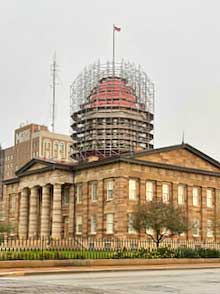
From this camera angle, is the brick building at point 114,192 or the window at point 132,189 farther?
the window at point 132,189

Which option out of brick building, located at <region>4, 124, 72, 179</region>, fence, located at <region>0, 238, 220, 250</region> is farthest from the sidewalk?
brick building, located at <region>4, 124, 72, 179</region>

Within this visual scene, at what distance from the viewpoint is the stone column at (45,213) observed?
6197 centimetres

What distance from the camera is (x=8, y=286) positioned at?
1828 centimetres

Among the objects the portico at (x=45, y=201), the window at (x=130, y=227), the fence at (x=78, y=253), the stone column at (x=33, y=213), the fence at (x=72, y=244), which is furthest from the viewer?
the stone column at (x=33, y=213)

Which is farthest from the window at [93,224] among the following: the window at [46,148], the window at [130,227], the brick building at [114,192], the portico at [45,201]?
the window at [46,148]

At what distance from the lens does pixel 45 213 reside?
62.4m

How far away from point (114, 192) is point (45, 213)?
34.8ft

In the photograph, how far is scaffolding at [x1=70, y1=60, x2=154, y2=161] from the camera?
72375 millimetres

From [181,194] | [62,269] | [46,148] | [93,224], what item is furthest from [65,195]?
[46,148]

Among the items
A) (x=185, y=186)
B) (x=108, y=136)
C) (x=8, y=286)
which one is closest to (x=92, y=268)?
(x=8, y=286)

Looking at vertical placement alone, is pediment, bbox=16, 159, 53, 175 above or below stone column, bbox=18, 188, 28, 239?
above

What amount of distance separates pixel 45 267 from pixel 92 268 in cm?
261

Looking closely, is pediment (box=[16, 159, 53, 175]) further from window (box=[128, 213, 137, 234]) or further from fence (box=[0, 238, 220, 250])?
window (box=[128, 213, 137, 234])

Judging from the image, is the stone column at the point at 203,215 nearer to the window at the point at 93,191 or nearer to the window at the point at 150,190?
the window at the point at 150,190
